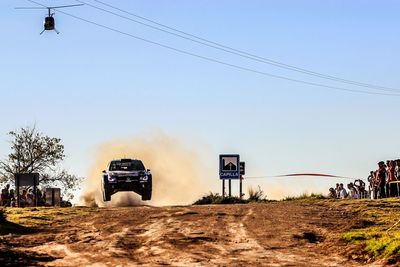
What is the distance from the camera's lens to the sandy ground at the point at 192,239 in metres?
21.0

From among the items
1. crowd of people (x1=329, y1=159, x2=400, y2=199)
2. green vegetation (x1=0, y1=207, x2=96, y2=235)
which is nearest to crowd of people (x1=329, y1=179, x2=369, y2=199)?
crowd of people (x1=329, y1=159, x2=400, y2=199)

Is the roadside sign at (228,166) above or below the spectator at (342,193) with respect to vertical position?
above

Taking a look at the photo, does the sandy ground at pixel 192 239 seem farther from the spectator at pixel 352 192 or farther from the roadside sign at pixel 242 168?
the roadside sign at pixel 242 168

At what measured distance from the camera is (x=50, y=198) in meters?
43.6

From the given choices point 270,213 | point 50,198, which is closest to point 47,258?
point 270,213

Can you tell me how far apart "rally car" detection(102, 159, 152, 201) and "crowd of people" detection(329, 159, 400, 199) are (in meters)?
8.73

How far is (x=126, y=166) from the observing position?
40.1 metres

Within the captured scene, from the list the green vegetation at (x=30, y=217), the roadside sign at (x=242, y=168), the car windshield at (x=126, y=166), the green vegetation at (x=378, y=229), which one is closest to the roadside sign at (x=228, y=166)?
the roadside sign at (x=242, y=168)

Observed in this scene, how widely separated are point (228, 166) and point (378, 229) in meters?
18.4

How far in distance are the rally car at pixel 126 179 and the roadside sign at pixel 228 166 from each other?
497cm

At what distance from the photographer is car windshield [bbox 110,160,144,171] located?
39938 millimetres

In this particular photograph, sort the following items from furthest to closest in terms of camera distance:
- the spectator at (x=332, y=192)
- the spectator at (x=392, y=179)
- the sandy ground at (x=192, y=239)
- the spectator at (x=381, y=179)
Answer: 1. the spectator at (x=332, y=192)
2. the spectator at (x=381, y=179)
3. the spectator at (x=392, y=179)
4. the sandy ground at (x=192, y=239)

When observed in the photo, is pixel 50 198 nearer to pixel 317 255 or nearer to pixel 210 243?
→ pixel 210 243

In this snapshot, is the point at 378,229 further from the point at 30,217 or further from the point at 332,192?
the point at 332,192
